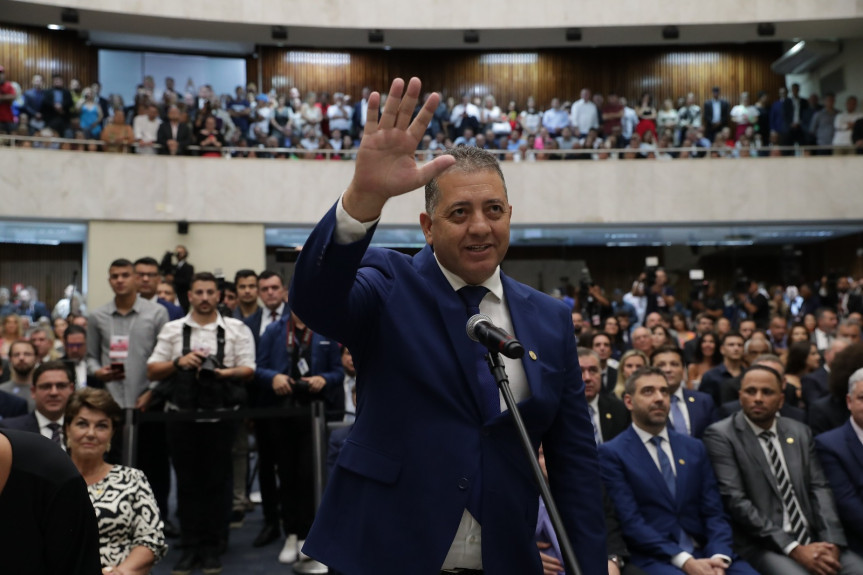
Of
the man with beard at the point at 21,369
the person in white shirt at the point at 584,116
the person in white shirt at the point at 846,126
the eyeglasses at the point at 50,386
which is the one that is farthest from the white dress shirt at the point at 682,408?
the person in white shirt at the point at 846,126

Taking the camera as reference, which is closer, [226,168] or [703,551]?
[703,551]

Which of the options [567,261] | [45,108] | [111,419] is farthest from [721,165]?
[111,419]

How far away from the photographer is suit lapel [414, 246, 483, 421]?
184 cm

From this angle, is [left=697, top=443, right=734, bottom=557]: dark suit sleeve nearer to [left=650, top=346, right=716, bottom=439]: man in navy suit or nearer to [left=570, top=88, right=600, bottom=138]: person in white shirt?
[left=650, top=346, right=716, bottom=439]: man in navy suit

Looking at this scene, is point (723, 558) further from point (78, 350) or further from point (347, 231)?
point (78, 350)

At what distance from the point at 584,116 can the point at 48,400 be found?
13640 mm

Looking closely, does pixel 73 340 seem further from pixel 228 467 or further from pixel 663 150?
pixel 663 150

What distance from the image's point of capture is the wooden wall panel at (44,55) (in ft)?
59.3

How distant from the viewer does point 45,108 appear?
15.1 m

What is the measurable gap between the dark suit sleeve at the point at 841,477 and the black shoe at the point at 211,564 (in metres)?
3.28

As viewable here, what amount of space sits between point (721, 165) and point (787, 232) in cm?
181

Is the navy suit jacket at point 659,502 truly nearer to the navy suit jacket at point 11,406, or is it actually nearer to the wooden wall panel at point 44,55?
the navy suit jacket at point 11,406

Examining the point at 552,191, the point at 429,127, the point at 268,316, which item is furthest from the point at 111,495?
the point at 552,191

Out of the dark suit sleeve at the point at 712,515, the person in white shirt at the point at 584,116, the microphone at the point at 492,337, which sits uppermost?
the person in white shirt at the point at 584,116
